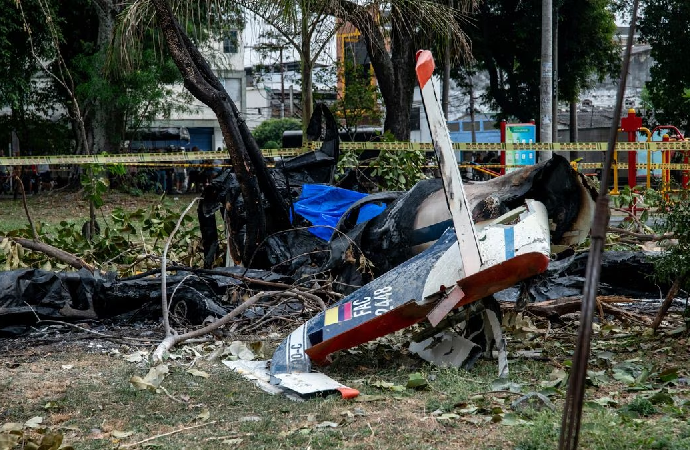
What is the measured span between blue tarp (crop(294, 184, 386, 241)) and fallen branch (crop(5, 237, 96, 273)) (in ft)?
6.71

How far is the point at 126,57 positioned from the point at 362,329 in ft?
19.9

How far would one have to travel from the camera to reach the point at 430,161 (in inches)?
536

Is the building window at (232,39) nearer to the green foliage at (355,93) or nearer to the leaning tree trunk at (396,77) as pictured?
the green foliage at (355,93)

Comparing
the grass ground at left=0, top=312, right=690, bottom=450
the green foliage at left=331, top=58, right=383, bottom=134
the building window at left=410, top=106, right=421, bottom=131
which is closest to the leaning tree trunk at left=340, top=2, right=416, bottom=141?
the green foliage at left=331, top=58, right=383, bottom=134

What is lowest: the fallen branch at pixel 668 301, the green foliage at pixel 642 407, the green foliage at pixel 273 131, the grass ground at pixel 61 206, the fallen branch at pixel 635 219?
the grass ground at pixel 61 206

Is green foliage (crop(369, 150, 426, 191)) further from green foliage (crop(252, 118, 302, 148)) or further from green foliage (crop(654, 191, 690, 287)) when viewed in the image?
green foliage (crop(252, 118, 302, 148))

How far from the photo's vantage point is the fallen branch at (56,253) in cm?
764

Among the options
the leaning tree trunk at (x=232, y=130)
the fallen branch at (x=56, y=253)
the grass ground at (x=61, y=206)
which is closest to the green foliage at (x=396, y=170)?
the leaning tree trunk at (x=232, y=130)

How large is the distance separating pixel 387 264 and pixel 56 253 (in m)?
2.98

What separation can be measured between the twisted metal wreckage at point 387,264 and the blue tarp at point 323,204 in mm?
14

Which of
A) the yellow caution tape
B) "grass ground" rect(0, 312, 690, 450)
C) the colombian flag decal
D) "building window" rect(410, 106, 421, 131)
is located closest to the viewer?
"grass ground" rect(0, 312, 690, 450)

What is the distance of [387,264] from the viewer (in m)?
6.77

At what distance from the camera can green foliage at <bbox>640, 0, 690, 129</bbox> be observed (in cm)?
2750

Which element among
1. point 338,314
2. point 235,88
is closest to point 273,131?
point 235,88
